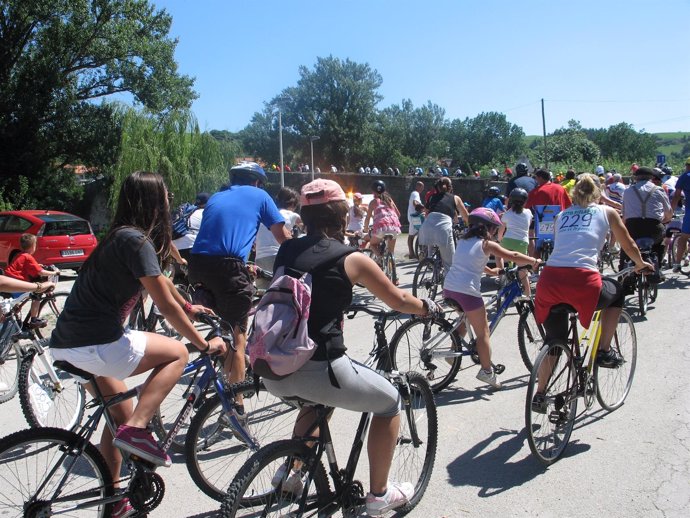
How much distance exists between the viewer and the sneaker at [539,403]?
161 inches

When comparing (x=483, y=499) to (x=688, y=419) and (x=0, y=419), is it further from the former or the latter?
(x=0, y=419)

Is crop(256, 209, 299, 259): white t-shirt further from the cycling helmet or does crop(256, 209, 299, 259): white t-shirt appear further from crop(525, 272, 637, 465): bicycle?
crop(525, 272, 637, 465): bicycle

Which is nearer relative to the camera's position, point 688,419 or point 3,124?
point 688,419

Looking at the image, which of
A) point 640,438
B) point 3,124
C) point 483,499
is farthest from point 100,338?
point 3,124

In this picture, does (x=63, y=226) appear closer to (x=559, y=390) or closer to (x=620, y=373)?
(x=620, y=373)

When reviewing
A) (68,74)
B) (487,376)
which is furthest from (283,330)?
(68,74)

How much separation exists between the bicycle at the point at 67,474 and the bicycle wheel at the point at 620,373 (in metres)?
3.59

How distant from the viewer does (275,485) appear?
9.47 ft

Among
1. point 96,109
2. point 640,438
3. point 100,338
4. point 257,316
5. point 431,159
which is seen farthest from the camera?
point 431,159

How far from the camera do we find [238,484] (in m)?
2.66

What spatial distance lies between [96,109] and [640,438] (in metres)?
28.7

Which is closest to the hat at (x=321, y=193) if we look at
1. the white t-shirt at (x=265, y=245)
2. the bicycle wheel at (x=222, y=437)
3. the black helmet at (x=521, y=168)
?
the bicycle wheel at (x=222, y=437)

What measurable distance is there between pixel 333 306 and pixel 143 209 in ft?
3.67

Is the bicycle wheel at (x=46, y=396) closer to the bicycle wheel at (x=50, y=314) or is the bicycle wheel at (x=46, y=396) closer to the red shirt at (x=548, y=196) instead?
the bicycle wheel at (x=50, y=314)
